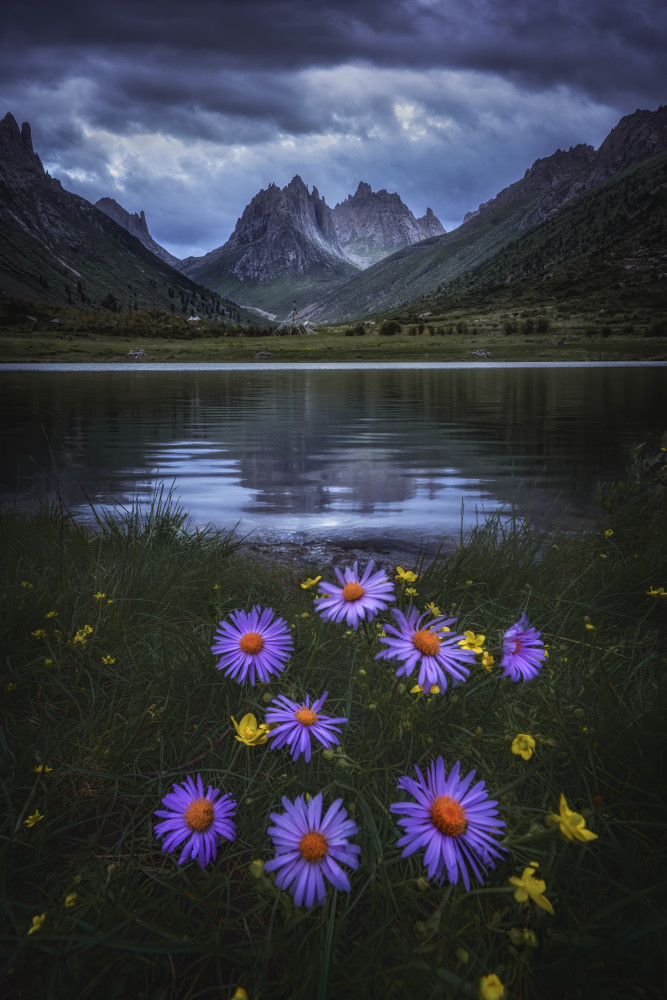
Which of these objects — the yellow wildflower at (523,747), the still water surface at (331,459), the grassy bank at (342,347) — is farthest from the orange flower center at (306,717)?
the grassy bank at (342,347)

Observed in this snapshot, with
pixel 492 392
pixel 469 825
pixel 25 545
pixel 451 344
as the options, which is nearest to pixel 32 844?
pixel 469 825

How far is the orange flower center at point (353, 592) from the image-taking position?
1855mm

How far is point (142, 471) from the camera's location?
1162 cm

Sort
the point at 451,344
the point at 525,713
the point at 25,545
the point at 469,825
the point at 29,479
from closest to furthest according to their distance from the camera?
the point at 469,825, the point at 525,713, the point at 25,545, the point at 29,479, the point at 451,344

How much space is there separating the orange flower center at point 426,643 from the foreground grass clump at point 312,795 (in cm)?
22

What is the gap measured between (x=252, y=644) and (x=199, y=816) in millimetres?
495

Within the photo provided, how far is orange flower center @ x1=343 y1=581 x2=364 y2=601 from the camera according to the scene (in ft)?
6.08

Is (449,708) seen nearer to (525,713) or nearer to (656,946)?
(525,713)

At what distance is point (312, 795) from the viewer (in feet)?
6.90

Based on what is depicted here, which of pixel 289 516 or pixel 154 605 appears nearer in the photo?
pixel 154 605

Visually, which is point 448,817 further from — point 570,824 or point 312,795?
point 312,795

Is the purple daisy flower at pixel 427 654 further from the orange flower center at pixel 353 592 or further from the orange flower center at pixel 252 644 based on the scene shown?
the orange flower center at pixel 252 644

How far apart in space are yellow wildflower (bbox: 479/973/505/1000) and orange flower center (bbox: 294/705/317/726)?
0.65m

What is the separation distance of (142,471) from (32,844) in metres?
10.2
